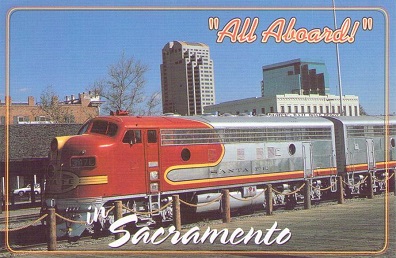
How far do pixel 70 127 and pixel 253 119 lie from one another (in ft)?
37.8

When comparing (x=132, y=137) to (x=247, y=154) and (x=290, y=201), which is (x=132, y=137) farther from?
(x=290, y=201)

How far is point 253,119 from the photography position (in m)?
17.5

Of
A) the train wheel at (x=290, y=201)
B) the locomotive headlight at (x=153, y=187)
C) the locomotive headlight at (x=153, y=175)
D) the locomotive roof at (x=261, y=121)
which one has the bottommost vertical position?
the train wheel at (x=290, y=201)

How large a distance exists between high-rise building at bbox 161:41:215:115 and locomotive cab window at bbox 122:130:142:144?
104 inches

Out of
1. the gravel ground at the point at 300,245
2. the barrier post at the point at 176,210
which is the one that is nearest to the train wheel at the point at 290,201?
the gravel ground at the point at 300,245

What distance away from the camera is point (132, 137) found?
47.2ft

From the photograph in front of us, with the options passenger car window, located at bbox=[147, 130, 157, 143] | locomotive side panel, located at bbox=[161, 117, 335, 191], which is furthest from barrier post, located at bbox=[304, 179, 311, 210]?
passenger car window, located at bbox=[147, 130, 157, 143]

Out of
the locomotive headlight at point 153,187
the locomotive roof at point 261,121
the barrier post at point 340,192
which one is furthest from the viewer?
the barrier post at point 340,192

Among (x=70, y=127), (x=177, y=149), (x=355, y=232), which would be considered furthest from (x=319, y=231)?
(x=70, y=127)

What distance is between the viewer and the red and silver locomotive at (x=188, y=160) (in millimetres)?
13609

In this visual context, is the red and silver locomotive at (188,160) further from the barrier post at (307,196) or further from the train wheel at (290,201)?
the barrier post at (307,196)

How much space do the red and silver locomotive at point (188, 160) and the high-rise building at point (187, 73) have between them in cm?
149

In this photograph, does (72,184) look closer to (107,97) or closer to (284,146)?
(284,146)

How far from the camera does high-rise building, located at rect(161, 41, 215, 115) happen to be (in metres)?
14.8
